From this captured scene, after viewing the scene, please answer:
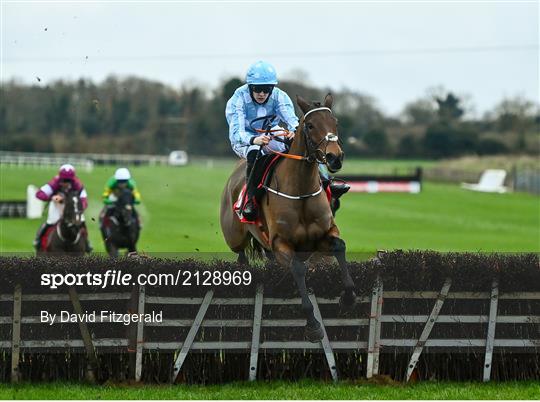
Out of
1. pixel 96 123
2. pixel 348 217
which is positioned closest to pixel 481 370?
pixel 348 217

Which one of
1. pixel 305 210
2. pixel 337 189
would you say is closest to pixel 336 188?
pixel 337 189

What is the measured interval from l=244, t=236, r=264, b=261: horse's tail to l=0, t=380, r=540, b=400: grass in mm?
1892

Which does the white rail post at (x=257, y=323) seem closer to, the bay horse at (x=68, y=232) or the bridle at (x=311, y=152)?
the bridle at (x=311, y=152)

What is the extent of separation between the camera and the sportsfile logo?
9.09 meters

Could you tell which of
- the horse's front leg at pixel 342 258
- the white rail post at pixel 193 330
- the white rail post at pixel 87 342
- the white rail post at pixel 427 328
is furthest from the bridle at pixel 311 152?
the white rail post at pixel 87 342

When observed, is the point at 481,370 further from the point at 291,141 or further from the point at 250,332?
the point at 291,141

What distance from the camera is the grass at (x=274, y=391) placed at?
877 cm

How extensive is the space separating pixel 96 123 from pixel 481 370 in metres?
53.0

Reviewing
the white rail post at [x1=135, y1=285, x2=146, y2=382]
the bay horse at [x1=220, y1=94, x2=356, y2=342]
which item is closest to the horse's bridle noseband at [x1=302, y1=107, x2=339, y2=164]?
the bay horse at [x1=220, y1=94, x2=356, y2=342]

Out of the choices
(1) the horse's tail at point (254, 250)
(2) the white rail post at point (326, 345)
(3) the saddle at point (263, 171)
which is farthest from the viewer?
(1) the horse's tail at point (254, 250)

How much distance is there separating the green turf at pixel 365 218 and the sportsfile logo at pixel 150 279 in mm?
8662

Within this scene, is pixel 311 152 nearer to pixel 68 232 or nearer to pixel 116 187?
pixel 68 232

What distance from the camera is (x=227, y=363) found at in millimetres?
9492

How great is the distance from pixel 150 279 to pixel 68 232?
19.7 ft
